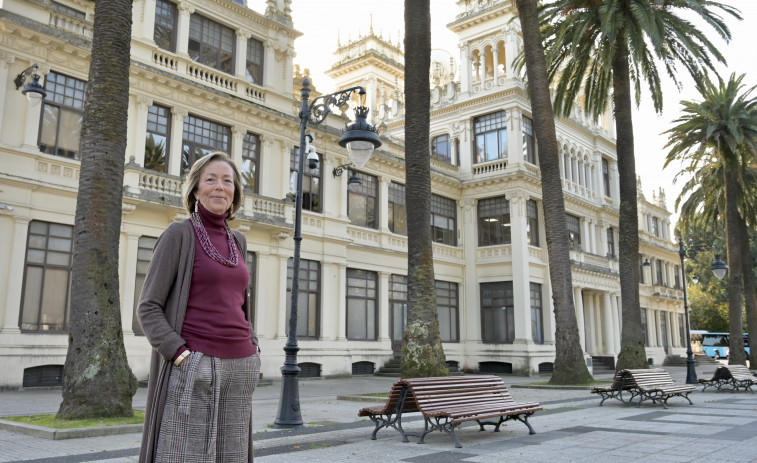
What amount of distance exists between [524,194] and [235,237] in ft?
102

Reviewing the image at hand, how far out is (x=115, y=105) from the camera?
11.0 meters

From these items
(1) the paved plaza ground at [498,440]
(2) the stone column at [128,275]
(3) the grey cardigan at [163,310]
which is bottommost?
(1) the paved plaza ground at [498,440]

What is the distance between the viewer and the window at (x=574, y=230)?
38.6m

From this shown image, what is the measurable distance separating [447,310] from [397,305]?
4011 mm

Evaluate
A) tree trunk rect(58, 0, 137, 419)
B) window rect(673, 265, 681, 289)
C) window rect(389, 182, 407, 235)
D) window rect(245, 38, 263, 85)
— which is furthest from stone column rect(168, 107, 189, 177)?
window rect(673, 265, 681, 289)

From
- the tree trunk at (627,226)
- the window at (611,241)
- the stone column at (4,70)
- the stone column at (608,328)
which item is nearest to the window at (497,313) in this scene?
the stone column at (608,328)

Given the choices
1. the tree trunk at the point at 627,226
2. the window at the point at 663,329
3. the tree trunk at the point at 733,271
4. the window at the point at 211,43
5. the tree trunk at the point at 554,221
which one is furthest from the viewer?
the window at the point at 663,329

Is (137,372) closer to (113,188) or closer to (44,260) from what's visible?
(44,260)

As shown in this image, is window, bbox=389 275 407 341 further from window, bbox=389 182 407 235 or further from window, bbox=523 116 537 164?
window, bbox=523 116 537 164

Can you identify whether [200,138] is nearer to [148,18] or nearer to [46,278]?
[148,18]

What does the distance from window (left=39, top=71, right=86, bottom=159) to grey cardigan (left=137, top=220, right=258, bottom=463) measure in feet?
59.4

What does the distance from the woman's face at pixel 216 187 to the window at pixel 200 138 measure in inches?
760

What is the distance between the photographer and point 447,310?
33594 mm

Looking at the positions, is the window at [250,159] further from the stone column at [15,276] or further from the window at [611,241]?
the window at [611,241]
